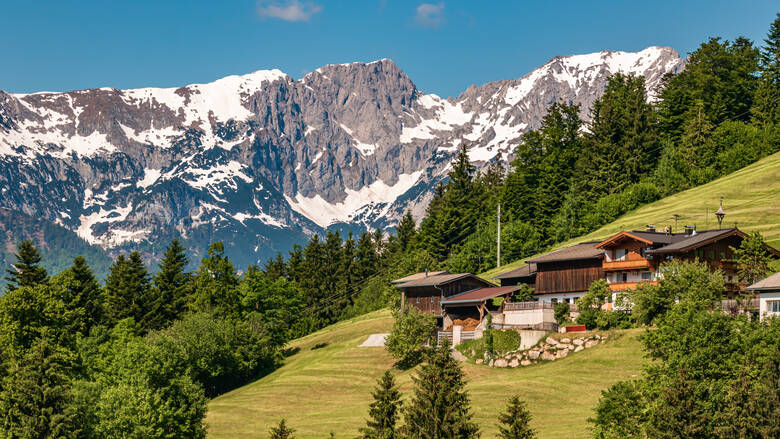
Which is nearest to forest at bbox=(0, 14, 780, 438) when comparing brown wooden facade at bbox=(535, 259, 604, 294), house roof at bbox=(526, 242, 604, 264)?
brown wooden facade at bbox=(535, 259, 604, 294)

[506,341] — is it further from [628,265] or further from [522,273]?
[522,273]

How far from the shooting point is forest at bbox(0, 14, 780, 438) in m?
60.7

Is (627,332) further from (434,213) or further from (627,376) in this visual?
(434,213)

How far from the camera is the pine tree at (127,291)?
11094 cm

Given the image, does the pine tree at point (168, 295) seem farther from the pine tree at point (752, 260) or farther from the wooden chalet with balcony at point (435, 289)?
the pine tree at point (752, 260)

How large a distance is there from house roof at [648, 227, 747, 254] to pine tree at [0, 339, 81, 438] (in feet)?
172

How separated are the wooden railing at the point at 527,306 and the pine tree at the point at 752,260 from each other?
17.5 m

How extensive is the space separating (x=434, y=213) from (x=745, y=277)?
314 feet

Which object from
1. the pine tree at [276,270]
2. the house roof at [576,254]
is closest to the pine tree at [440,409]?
the house roof at [576,254]

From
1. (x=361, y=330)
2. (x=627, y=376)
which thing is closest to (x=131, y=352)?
(x=627, y=376)

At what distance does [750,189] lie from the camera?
373 ft

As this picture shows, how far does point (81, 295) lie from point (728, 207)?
8213 centimetres

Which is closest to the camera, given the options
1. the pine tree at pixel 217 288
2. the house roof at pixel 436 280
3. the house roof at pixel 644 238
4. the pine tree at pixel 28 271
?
the house roof at pixel 644 238

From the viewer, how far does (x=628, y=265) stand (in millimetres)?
81562
